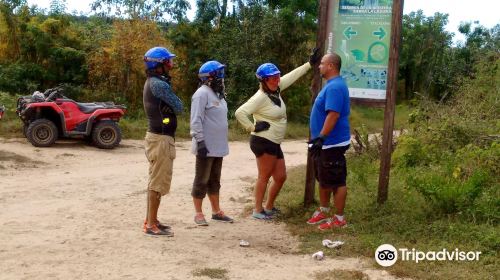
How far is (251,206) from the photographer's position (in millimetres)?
7297

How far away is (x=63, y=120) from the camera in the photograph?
12.5 metres

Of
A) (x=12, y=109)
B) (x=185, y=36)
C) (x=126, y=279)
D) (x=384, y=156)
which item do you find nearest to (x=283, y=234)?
(x=384, y=156)

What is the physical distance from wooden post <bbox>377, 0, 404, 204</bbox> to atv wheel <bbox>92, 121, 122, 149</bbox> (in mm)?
7956

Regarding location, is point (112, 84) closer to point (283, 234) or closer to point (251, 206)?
point (251, 206)

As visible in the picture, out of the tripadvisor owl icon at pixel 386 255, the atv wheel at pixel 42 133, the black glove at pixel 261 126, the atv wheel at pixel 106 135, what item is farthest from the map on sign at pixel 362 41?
the atv wheel at pixel 42 133

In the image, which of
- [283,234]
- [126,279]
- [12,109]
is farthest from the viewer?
[12,109]

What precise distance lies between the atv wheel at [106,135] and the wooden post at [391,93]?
796cm

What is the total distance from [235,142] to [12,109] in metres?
5.73

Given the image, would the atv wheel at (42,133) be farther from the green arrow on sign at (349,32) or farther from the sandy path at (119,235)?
the green arrow on sign at (349,32)

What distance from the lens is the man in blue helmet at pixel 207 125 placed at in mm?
5969

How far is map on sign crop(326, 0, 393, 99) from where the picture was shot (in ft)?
20.5

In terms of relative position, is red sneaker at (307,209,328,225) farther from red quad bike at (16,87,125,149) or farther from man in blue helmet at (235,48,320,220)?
red quad bike at (16,87,125,149)

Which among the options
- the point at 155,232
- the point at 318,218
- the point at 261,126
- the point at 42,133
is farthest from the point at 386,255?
the point at 42,133

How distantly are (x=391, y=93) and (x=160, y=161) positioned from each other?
2.52 metres
